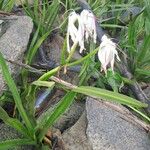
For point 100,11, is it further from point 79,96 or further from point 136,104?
point 136,104

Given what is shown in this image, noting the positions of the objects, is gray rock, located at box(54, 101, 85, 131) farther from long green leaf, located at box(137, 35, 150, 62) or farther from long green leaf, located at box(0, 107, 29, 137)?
long green leaf, located at box(137, 35, 150, 62)

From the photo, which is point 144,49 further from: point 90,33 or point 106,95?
point 90,33

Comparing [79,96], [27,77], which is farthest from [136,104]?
[27,77]

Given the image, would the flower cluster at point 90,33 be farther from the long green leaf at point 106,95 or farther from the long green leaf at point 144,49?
the long green leaf at point 144,49

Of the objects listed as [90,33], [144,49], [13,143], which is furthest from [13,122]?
[144,49]

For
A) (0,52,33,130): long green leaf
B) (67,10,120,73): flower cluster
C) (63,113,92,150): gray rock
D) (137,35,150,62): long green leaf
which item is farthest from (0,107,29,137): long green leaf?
(137,35,150,62): long green leaf
